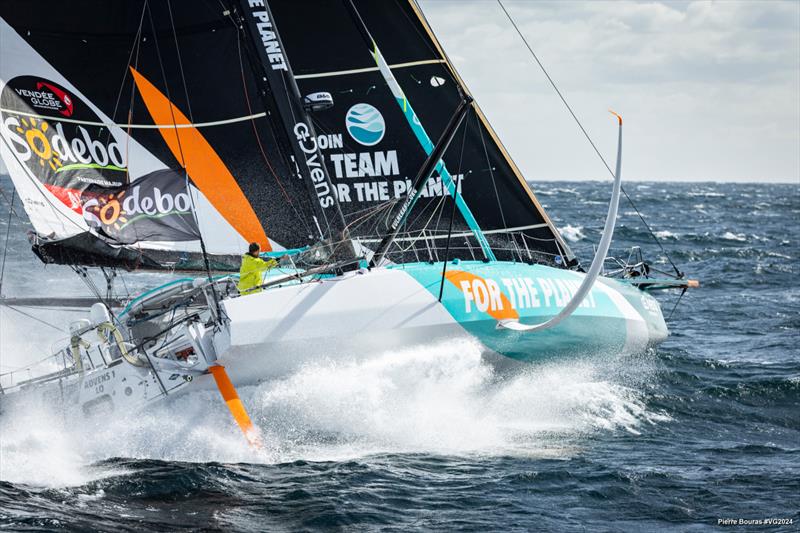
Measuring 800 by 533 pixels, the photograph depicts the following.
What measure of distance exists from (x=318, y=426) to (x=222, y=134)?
11.7 ft

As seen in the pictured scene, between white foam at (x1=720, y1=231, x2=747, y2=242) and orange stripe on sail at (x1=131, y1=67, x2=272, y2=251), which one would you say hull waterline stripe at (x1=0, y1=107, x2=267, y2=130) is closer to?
orange stripe on sail at (x1=131, y1=67, x2=272, y2=251)

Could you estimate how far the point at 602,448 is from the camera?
8.73 m

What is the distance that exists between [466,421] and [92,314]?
140 inches

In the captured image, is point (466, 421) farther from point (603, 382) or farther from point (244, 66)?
point (244, 66)

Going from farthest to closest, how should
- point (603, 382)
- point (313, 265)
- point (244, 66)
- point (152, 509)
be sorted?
point (603, 382) → point (244, 66) → point (313, 265) → point (152, 509)

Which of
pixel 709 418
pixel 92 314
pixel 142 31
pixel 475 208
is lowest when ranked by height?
pixel 709 418

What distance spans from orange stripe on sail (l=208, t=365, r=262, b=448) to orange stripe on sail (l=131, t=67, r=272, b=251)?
8.57ft

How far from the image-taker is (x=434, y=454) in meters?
8.29

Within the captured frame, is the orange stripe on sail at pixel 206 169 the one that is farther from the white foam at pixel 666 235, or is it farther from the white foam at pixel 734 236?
the white foam at pixel 734 236

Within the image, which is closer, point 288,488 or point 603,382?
point 288,488

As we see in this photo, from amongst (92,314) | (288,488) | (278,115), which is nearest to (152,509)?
(288,488)

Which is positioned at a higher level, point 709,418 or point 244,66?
point 244,66

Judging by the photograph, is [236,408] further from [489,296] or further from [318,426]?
[489,296]

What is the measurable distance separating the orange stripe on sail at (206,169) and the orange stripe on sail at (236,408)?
8.57 feet
